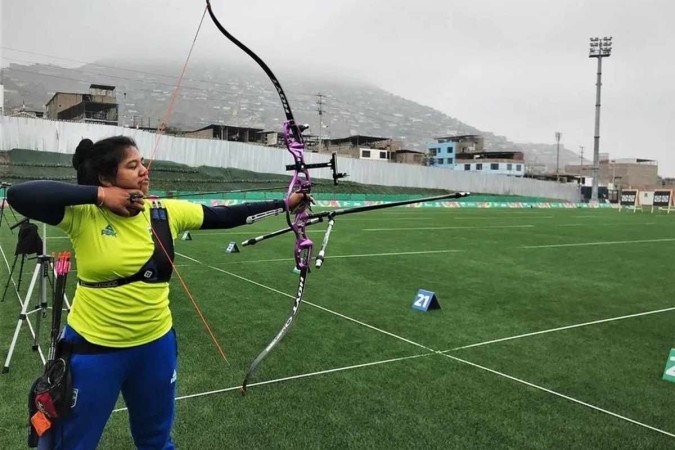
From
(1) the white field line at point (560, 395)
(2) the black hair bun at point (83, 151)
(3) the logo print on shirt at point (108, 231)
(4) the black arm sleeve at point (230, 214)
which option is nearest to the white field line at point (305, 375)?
(1) the white field line at point (560, 395)

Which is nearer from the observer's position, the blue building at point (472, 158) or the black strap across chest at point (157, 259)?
the black strap across chest at point (157, 259)

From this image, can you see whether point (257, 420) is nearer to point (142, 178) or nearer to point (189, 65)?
point (142, 178)

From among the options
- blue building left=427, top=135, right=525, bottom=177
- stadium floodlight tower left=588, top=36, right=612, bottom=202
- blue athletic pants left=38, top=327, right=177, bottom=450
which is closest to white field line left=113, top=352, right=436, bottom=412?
blue athletic pants left=38, top=327, right=177, bottom=450

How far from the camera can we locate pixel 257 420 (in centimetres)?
372

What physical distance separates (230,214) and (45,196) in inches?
37.0

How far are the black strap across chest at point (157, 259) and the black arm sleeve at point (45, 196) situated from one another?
373 millimetres

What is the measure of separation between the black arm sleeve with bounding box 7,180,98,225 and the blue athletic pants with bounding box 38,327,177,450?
1.79 ft

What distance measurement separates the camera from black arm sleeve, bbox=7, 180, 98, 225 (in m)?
1.97

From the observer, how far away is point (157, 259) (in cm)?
231

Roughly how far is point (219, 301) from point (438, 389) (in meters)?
3.87

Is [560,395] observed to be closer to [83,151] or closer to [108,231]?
[108,231]

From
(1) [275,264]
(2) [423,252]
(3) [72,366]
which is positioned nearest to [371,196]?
(2) [423,252]

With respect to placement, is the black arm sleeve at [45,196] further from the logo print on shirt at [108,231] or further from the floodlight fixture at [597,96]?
A: the floodlight fixture at [597,96]

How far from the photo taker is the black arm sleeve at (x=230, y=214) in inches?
105
